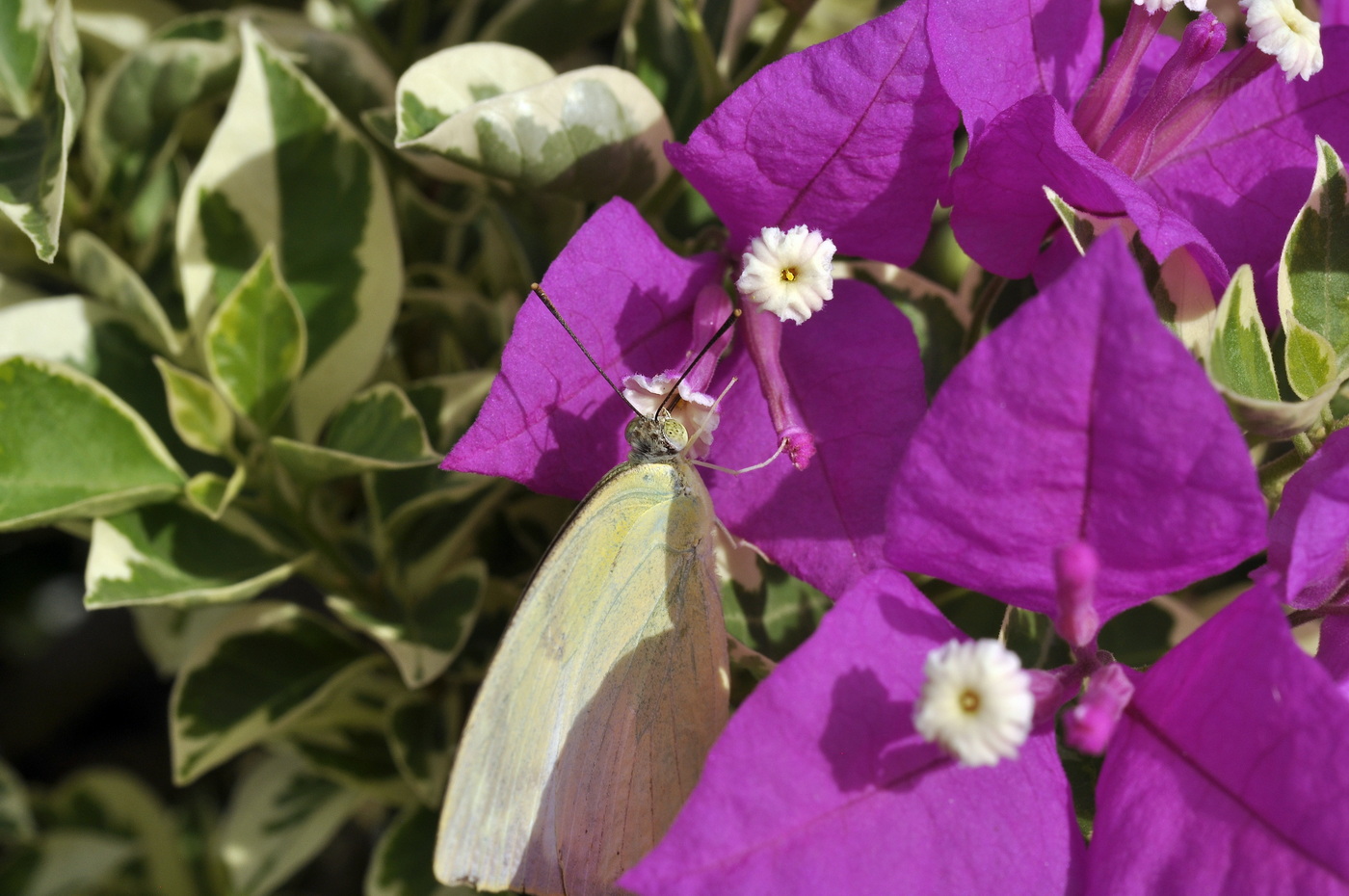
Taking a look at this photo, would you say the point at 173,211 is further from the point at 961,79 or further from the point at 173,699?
the point at 961,79

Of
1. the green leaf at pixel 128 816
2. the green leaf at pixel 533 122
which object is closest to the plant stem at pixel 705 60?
the green leaf at pixel 533 122

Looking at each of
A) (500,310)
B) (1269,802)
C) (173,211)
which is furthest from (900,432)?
(173,211)

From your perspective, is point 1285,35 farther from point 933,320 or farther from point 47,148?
point 47,148

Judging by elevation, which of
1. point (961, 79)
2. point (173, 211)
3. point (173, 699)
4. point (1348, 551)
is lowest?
point (173, 699)

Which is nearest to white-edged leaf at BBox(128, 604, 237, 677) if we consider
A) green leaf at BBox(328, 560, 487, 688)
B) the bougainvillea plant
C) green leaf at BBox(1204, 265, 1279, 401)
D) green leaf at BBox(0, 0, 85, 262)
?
the bougainvillea plant

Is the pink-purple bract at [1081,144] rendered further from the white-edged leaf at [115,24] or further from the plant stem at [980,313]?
the white-edged leaf at [115,24]

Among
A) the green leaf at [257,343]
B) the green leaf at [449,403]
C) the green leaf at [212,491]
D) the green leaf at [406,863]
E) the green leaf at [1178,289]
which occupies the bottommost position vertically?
the green leaf at [406,863]

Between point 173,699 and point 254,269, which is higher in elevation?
point 254,269
